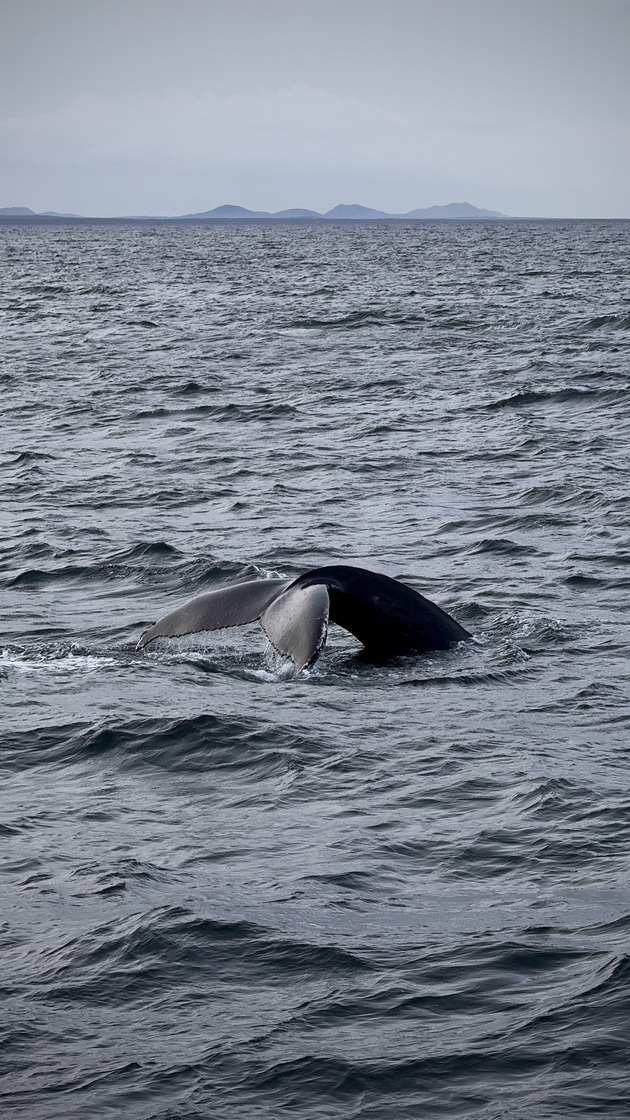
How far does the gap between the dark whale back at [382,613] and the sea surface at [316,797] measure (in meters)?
0.19

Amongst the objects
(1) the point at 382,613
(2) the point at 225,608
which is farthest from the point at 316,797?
(1) the point at 382,613

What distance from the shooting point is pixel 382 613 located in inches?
346

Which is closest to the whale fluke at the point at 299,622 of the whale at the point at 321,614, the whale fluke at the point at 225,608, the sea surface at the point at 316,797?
the whale at the point at 321,614

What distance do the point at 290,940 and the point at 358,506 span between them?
9.52 m

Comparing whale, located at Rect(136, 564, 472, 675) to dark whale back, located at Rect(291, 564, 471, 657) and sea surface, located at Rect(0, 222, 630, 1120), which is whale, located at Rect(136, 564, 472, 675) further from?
sea surface, located at Rect(0, 222, 630, 1120)

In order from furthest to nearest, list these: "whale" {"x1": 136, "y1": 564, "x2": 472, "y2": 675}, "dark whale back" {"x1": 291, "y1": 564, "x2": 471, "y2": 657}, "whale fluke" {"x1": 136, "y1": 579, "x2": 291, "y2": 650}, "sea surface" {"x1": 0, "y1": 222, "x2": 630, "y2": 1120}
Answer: "dark whale back" {"x1": 291, "y1": 564, "x2": 471, "y2": 657}
"whale fluke" {"x1": 136, "y1": 579, "x2": 291, "y2": 650}
"whale" {"x1": 136, "y1": 564, "x2": 472, "y2": 675}
"sea surface" {"x1": 0, "y1": 222, "x2": 630, "y2": 1120}

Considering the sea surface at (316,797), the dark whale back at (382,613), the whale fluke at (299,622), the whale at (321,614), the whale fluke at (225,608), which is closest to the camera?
the sea surface at (316,797)

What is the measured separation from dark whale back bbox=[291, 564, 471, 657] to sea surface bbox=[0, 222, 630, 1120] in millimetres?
186

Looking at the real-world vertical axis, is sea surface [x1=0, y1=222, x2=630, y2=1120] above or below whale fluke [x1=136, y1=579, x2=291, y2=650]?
below

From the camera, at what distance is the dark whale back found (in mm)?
8383

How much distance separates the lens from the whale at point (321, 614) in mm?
7840

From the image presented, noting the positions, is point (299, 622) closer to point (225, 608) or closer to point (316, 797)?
point (225, 608)

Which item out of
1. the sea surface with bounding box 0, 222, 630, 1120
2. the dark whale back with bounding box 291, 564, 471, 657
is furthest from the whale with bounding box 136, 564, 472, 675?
the sea surface with bounding box 0, 222, 630, 1120

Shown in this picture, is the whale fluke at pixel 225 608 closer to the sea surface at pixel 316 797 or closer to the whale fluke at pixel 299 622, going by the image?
the whale fluke at pixel 299 622
